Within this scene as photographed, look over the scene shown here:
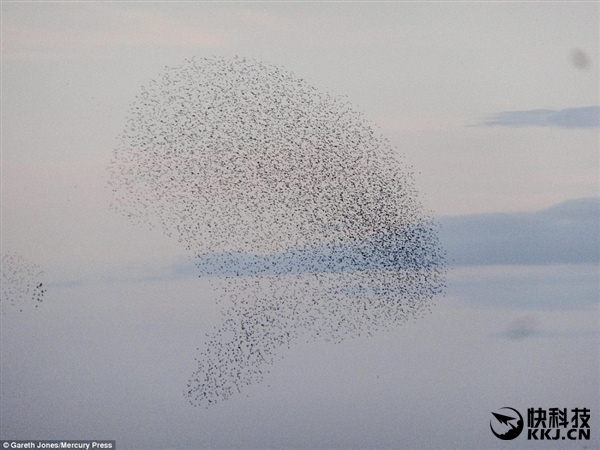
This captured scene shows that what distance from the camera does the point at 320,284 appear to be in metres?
18.4

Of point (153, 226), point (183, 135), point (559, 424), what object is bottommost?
point (559, 424)

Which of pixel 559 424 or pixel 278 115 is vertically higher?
pixel 278 115

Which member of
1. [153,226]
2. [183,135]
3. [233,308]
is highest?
[183,135]

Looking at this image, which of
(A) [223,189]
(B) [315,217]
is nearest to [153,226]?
(A) [223,189]

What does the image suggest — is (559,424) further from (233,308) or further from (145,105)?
(145,105)

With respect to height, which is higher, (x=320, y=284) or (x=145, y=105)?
(x=145, y=105)

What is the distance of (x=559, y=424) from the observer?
1769 centimetres

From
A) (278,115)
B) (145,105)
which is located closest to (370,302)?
(278,115)

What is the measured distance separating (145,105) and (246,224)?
8.02 feet

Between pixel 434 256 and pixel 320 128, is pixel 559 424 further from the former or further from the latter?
pixel 320 128

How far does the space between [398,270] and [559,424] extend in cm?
344

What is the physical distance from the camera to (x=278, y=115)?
18359mm

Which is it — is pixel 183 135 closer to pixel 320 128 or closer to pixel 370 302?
pixel 320 128

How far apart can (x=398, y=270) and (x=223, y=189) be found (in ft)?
10.1
